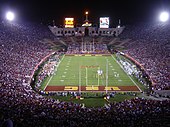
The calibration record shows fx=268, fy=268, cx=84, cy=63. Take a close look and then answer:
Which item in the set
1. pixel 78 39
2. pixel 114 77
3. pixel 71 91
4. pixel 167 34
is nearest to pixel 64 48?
pixel 78 39

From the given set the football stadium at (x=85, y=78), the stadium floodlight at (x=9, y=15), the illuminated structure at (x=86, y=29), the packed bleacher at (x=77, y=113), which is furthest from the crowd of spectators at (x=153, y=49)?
the stadium floodlight at (x=9, y=15)

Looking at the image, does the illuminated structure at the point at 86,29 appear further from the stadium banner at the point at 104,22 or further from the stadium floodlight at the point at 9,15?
the stadium floodlight at the point at 9,15

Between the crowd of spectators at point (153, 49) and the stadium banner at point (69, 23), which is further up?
the stadium banner at point (69, 23)

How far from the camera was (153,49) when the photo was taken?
48.7 meters

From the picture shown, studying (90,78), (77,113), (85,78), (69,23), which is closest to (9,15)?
(69,23)

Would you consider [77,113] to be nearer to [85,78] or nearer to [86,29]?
[85,78]

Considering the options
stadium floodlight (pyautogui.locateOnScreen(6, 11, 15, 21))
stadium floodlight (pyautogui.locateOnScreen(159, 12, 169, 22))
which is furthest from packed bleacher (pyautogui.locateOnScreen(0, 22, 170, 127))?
stadium floodlight (pyautogui.locateOnScreen(159, 12, 169, 22))

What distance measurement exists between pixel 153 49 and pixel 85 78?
18.4 metres

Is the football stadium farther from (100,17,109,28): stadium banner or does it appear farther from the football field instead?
(100,17,109,28): stadium banner

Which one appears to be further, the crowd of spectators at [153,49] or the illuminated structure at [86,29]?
the illuminated structure at [86,29]

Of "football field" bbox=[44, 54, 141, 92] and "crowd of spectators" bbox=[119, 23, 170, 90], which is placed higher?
"crowd of spectators" bbox=[119, 23, 170, 90]

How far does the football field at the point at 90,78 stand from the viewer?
31500 millimetres

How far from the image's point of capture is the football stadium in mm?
14039

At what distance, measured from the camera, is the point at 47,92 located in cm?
2905
